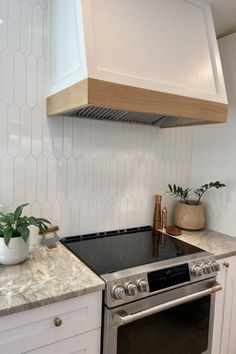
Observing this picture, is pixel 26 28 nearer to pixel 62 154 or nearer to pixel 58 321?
pixel 62 154

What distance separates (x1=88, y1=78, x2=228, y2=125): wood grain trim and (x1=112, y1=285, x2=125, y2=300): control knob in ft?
2.45

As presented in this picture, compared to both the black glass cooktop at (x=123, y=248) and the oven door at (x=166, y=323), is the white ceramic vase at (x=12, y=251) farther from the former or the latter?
the oven door at (x=166, y=323)

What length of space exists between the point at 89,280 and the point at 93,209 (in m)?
0.61

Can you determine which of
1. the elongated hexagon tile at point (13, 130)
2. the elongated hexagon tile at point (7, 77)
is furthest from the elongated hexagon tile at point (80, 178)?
the elongated hexagon tile at point (7, 77)

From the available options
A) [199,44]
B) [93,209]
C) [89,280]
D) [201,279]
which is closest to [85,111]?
[93,209]

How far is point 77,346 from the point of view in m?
1.08

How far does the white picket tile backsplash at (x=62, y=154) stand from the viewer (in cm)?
135

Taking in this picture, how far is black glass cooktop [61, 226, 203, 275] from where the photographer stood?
130 cm

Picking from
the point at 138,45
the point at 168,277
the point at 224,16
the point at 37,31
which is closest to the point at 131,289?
the point at 168,277

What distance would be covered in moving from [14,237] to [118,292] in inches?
19.6

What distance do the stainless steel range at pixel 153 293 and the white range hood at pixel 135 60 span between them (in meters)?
0.72

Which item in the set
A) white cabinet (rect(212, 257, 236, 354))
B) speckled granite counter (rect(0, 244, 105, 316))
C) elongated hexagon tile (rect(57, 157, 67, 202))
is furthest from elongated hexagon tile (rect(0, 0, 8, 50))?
white cabinet (rect(212, 257, 236, 354))

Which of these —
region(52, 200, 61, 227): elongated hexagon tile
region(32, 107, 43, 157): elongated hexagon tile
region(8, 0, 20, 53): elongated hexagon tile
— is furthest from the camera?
region(52, 200, 61, 227): elongated hexagon tile

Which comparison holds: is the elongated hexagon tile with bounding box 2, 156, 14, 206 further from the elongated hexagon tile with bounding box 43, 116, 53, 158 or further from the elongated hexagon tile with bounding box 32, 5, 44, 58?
the elongated hexagon tile with bounding box 32, 5, 44, 58
